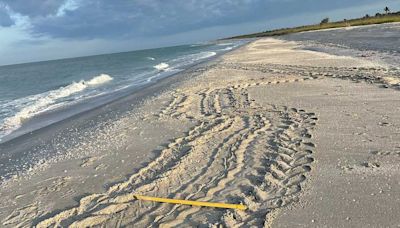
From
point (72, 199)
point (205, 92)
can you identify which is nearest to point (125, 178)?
point (72, 199)

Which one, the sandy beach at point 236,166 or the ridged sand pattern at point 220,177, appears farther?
the ridged sand pattern at point 220,177

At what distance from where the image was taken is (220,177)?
5906 millimetres

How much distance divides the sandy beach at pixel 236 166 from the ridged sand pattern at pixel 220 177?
2 centimetres

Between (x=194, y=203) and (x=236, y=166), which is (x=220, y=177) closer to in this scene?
(x=236, y=166)

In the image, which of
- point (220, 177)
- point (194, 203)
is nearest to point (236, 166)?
point (220, 177)

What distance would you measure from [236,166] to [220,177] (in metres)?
0.45

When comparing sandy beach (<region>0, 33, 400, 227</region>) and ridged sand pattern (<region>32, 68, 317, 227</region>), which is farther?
ridged sand pattern (<region>32, 68, 317, 227</region>)

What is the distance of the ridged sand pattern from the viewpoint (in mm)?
4898

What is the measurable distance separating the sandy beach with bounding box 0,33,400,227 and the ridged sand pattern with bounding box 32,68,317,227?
2 cm

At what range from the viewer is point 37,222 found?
5324mm

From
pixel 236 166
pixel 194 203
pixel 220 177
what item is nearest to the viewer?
pixel 194 203

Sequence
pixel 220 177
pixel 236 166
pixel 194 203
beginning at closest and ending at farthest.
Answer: pixel 194 203, pixel 220 177, pixel 236 166

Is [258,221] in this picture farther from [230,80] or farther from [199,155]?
[230,80]

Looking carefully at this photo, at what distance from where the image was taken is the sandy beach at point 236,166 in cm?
474
